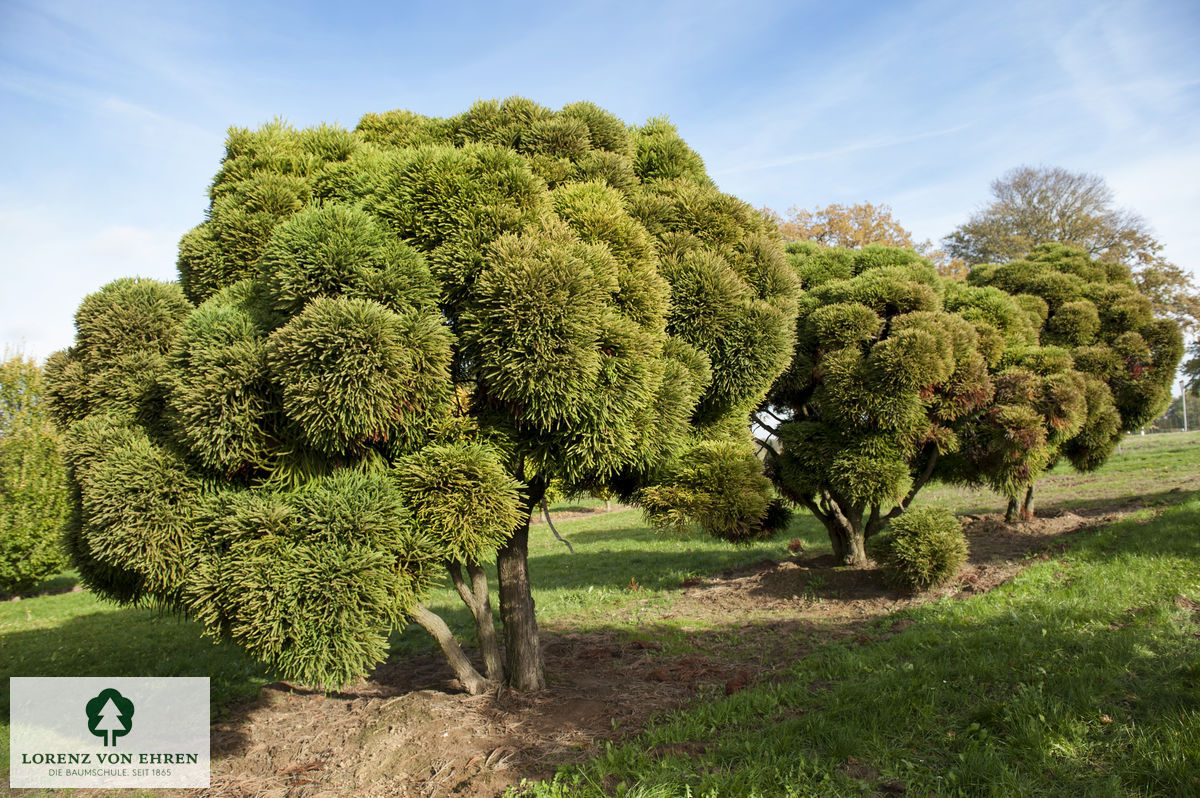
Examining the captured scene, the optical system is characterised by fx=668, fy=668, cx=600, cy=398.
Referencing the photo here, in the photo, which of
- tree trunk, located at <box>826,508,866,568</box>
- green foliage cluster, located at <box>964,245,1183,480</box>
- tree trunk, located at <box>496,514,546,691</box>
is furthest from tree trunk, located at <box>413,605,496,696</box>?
green foliage cluster, located at <box>964,245,1183,480</box>

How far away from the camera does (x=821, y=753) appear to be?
414cm

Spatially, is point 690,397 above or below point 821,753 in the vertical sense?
above

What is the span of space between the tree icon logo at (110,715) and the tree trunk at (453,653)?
2807 mm

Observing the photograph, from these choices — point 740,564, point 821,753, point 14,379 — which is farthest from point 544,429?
point 14,379

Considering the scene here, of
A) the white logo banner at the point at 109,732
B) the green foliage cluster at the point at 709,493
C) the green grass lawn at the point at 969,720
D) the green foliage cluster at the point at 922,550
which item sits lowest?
the white logo banner at the point at 109,732

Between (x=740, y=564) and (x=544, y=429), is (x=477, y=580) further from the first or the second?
(x=740, y=564)

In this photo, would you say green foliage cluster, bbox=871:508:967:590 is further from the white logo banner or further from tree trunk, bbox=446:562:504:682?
the white logo banner

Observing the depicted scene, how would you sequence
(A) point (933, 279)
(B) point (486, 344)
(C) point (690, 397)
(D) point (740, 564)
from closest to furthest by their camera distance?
(B) point (486, 344) → (C) point (690, 397) → (A) point (933, 279) → (D) point (740, 564)

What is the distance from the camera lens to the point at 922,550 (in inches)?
326

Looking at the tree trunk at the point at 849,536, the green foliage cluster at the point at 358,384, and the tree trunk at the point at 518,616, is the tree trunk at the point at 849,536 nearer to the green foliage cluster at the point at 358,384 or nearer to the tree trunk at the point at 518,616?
the green foliage cluster at the point at 358,384

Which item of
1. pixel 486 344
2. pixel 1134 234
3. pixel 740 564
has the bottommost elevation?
pixel 740 564

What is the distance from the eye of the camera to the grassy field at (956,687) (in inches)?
149

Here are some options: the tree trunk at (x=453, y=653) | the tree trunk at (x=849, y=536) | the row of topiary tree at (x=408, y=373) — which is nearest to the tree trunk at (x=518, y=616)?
the row of topiary tree at (x=408, y=373)

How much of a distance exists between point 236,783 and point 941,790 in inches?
176
